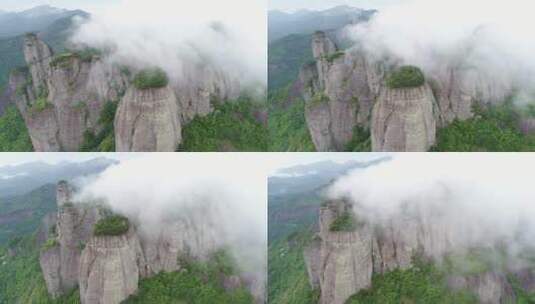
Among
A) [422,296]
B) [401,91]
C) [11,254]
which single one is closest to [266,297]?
[422,296]

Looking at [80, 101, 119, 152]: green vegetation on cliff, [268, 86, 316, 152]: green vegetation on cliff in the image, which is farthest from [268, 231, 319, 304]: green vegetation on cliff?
[80, 101, 119, 152]: green vegetation on cliff

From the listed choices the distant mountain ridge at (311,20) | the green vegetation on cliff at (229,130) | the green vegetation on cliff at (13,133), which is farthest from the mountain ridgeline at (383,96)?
the green vegetation on cliff at (13,133)

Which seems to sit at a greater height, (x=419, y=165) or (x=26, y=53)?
(x=26, y=53)

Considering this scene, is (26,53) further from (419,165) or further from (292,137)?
(419,165)

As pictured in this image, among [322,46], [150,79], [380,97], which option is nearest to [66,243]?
[150,79]

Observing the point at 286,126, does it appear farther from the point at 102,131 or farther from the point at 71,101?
the point at 71,101
